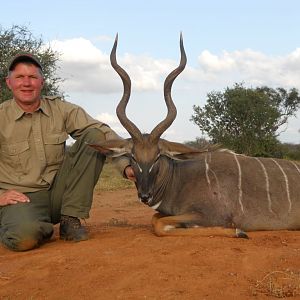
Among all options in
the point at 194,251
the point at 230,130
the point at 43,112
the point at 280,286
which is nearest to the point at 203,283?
the point at 280,286

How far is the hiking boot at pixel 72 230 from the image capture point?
4258mm

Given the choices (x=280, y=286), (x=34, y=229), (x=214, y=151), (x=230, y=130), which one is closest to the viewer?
(x=280, y=286)

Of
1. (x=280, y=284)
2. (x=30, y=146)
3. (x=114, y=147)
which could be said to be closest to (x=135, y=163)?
(x=114, y=147)

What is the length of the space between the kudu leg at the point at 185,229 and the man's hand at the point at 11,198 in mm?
1069

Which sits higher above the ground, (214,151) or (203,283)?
(214,151)

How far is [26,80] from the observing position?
4.25 metres

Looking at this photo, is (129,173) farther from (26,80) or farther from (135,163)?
(26,80)

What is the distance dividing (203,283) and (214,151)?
234 cm

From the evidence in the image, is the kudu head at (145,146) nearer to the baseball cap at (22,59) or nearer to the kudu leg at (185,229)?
the kudu leg at (185,229)

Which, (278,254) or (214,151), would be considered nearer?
(278,254)

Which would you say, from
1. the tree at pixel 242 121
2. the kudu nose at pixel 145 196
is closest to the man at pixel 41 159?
the kudu nose at pixel 145 196

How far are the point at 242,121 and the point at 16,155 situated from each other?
57.0 feet

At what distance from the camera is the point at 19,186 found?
4.29 metres

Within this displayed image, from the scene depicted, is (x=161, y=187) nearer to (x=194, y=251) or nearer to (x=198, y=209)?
(x=198, y=209)
